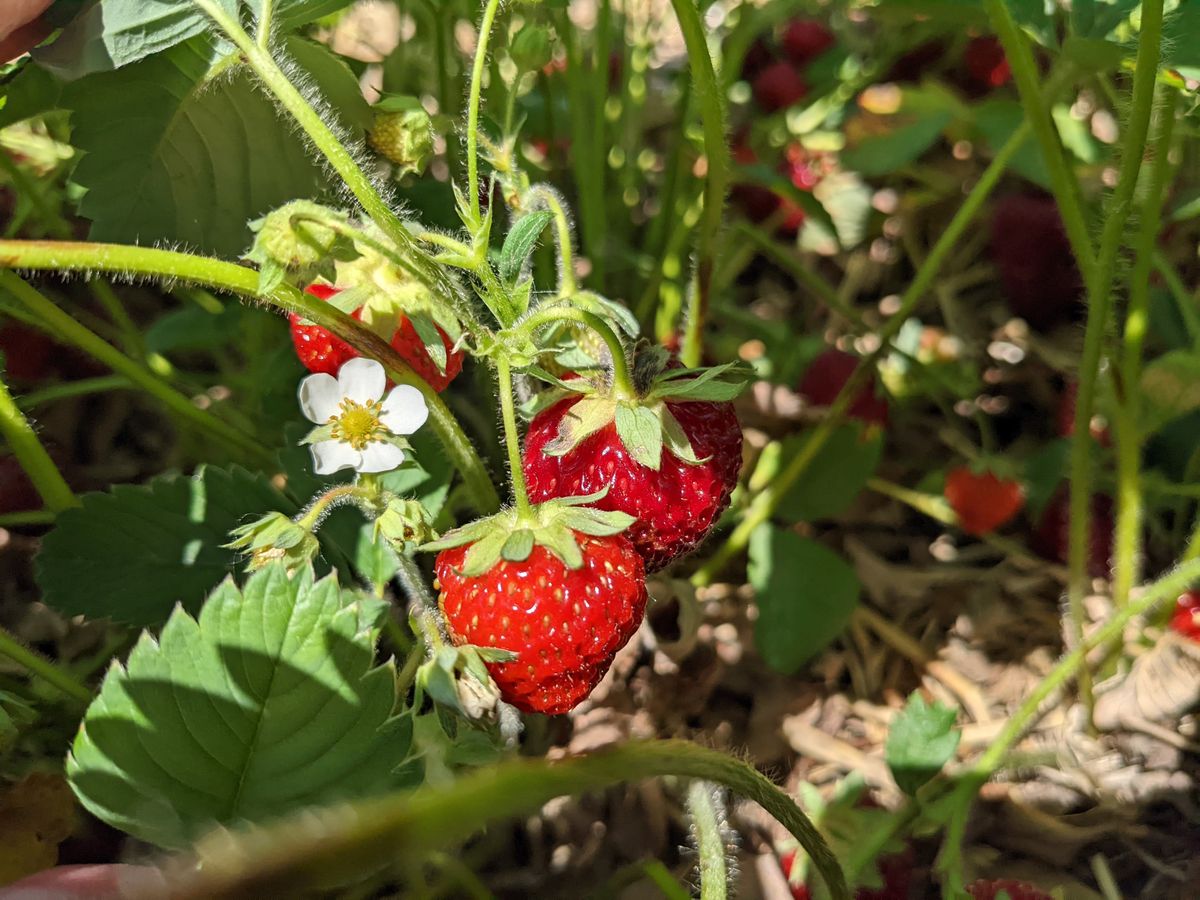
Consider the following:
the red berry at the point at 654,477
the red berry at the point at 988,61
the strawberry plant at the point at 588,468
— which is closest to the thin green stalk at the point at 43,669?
the strawberry plant at the point at 588,468

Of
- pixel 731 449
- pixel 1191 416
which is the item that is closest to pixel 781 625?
pixel 731 449

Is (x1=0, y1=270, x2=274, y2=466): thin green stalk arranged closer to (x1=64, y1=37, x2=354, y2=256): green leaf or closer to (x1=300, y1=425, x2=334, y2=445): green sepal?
(x1=64, y1=37, x2=354, y2=256): green leaf

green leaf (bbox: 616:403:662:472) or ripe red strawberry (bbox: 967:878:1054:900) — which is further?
ripe red strawberry (bbox: 967:878:1054:900)

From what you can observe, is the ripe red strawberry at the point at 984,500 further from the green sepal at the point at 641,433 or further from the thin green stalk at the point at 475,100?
the thin green stalk at the point at 475,100

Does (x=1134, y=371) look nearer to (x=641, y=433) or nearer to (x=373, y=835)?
(x=641, y=433)

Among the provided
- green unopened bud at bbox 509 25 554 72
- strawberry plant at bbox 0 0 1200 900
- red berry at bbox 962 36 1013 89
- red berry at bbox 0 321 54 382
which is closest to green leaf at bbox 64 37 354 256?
strawberry plant at bbox 0 0 1200 900

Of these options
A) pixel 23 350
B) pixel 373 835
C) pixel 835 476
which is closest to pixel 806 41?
pixel 835 476
